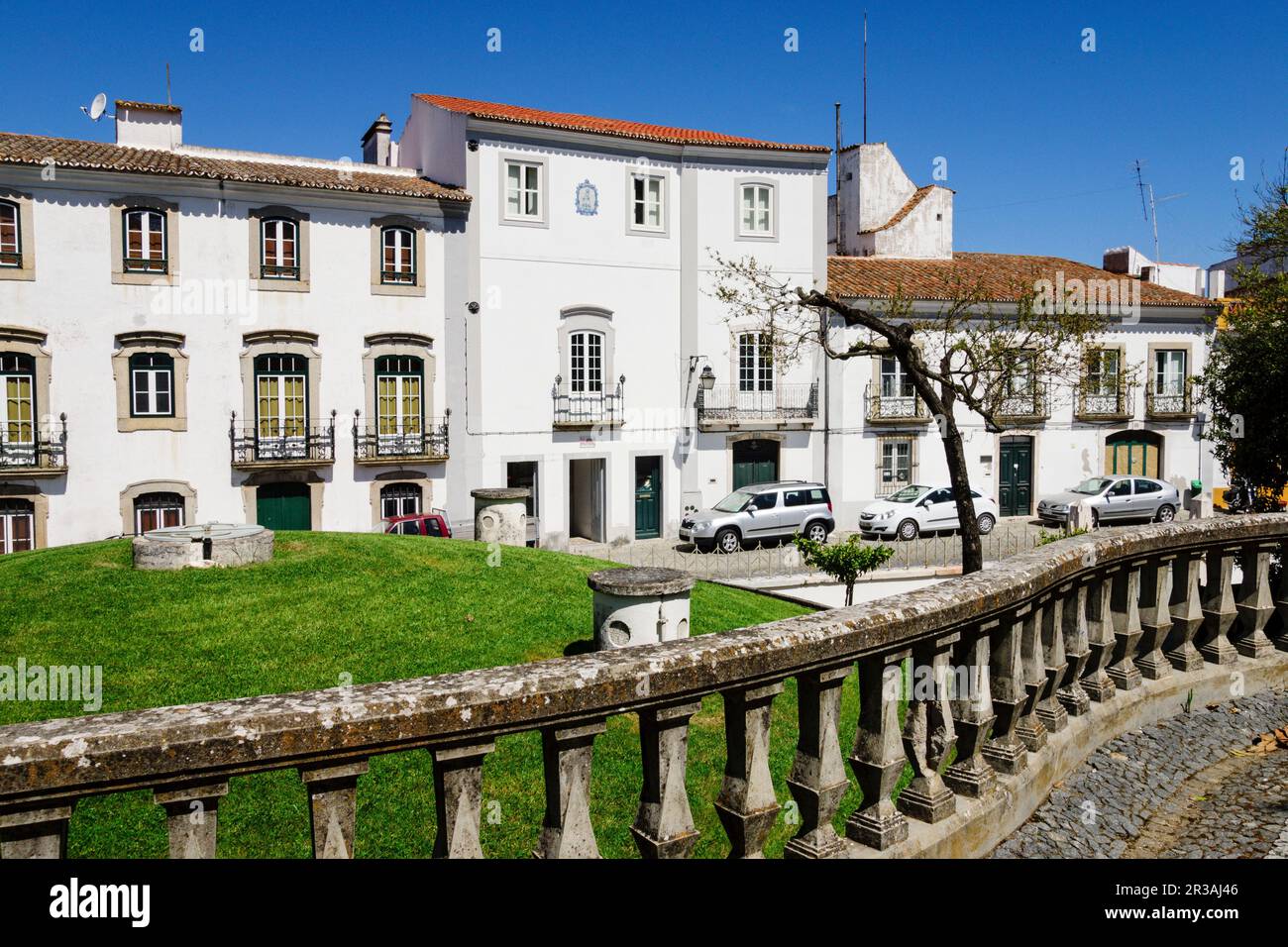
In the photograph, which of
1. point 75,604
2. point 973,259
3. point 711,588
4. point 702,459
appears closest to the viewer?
point 75,604

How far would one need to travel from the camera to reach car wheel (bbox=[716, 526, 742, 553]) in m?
27.6

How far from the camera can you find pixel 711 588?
16312 millimetres

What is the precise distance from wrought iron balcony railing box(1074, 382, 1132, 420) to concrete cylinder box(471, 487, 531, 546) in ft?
79.9

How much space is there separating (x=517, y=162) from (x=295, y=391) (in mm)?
8821

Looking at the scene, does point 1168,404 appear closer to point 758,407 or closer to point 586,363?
point 758,407

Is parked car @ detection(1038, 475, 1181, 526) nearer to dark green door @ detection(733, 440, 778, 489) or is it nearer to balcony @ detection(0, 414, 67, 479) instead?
dark green door @ detection(733, 440, 778, 489)

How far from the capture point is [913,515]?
97.8 feet

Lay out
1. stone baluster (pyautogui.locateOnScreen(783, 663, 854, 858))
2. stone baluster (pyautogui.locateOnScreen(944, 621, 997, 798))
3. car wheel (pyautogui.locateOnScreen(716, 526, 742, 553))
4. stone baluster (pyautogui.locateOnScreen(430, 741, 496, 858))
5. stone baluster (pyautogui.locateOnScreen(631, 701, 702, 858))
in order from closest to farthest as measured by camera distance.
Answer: stone baluster (pyautogui.locateOnScreen(430, 741, 496, 858)), stone baluster (pyautogui.locateOnScreen(631, 701, 702, 858)), stone baluster (pyautogui.locateOnScreen(783, 663, 854, 858)), stone baluster (pyautogui.locateOnScreen(944, 621, 997, 798)), car wheel (pyautogui.locateOnScreen(716, 526, 742, 553))

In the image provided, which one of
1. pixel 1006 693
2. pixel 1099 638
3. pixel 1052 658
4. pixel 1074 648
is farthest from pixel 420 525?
pixel 1006 693

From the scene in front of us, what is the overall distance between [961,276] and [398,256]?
1790 cm

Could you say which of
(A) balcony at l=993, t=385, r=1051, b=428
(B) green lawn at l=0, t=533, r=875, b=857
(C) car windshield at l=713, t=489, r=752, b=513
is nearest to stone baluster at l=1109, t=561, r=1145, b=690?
(B) green lawn at l=0, t=533, r=875, b=857

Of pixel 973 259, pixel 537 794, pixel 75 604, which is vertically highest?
pixel 973 259

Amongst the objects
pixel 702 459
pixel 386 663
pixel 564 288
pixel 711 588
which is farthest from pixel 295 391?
pixel 386 663
